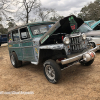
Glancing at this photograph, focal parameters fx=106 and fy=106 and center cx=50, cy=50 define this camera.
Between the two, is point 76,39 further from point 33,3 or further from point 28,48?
point 33,3

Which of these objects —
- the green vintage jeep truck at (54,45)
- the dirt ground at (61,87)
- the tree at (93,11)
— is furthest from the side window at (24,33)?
the tree at (93,11)

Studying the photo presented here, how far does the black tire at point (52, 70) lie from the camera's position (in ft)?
10.4

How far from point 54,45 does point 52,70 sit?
2.74ft

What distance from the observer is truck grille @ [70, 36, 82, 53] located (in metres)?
3.52

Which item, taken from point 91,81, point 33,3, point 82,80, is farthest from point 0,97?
point 33,3

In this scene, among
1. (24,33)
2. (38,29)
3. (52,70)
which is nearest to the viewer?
(52,70)

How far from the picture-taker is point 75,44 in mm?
3604

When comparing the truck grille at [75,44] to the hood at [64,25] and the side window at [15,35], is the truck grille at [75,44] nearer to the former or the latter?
the hood at [64,25]

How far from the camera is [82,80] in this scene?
3494mm

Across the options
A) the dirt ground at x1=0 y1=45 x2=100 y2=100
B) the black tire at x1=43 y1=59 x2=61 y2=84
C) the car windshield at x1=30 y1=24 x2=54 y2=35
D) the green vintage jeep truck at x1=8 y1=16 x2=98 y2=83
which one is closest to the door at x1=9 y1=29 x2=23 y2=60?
the green vintage jeep truck at x1=8 y1=16 x2=98 y2=83

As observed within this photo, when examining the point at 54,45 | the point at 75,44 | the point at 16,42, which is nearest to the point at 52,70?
the point at 54,45

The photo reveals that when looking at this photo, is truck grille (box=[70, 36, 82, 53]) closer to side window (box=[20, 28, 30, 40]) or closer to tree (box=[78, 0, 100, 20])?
side window (box=[20, 28, 30, 40])

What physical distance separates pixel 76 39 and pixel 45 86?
6.14ft

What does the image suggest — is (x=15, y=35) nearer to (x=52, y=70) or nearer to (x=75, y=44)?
(x=52, y=70)
